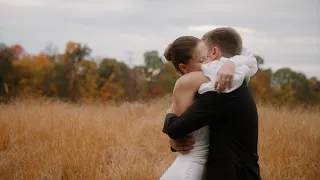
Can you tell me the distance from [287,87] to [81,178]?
32074mm

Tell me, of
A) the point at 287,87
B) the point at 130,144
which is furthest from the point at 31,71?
the point at 130,144

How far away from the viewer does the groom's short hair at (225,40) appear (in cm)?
231

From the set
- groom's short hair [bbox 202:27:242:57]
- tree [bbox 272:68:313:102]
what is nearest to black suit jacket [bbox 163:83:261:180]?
groom's short hair [bbox 202:27:242:57]

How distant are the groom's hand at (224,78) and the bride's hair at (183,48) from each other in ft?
0.85

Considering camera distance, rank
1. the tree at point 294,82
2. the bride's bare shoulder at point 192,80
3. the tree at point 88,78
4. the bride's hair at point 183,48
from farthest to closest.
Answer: the tree at point 88,78
the tree at point 294,82
the bride's hair at point 183,48
the bride's bare shoulder at point 192,80

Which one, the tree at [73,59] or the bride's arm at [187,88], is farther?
the tree at [73,59]

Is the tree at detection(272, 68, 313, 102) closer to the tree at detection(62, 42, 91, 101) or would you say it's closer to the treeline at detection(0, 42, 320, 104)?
the treeline at detection(0, 42, 320, 104)

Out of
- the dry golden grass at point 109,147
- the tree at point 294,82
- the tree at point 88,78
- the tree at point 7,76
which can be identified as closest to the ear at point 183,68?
the dry golden grass at point 109,147

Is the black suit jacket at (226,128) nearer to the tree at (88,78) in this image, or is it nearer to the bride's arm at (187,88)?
the bride's arm at (187,88)

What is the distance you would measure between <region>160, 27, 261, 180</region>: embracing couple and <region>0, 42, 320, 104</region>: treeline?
31.2 m

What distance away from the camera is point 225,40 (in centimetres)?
233

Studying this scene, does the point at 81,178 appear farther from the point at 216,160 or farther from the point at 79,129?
the point at 216,160

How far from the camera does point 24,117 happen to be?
720 centimetres

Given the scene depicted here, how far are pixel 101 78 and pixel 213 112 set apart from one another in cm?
3555
